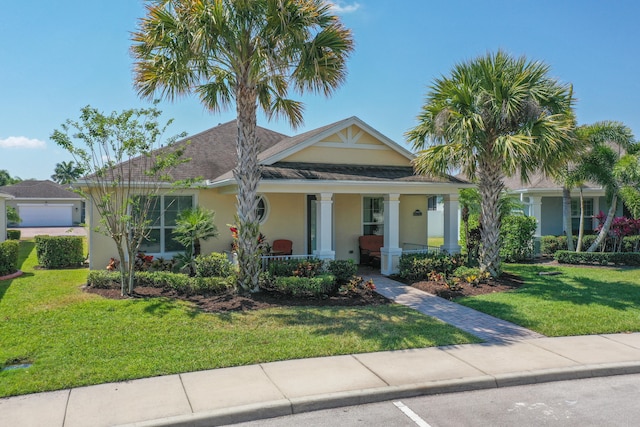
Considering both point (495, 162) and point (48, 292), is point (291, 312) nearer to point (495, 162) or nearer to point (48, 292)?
point (48, 292)

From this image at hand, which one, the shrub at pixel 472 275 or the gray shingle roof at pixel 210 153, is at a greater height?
the gray shingle roof at pixel 210 153

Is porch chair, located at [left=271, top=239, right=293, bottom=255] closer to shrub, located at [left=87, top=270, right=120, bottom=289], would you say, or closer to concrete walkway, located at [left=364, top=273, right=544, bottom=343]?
concrete walkway, located at [left=364, top=273, right=544, bottom=343]

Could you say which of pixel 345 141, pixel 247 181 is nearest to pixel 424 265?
pixel 345 141

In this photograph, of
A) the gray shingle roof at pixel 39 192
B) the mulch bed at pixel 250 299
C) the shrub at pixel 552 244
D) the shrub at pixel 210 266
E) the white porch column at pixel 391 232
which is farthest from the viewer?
the gray shingle roof at pixel 39 192

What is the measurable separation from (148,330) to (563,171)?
15441 mm

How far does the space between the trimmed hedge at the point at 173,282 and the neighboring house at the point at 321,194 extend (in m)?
2.41

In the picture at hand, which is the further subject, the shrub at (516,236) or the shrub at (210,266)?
the shrub at (516,236)

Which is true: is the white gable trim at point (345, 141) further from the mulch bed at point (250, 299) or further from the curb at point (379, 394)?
the curb at point (379, 394)

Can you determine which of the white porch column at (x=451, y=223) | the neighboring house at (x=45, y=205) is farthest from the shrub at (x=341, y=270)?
the neighboring house at (x=45, y=205)

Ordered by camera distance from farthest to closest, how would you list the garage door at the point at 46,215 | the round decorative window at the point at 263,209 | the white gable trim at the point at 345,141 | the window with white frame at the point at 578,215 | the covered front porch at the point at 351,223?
the garage door at the point at 46,215
the window with white frame at the point at 578,215
the round decorative window at the point at 263,209
the white gable trim at the point at 345,141
the covered front porch at the point at 351,223

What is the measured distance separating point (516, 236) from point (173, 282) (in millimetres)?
13502

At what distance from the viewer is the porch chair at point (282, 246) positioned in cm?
1501

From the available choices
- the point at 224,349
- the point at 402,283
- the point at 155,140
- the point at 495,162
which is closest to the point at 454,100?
the point at 495,162

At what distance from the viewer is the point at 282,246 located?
15.1m
